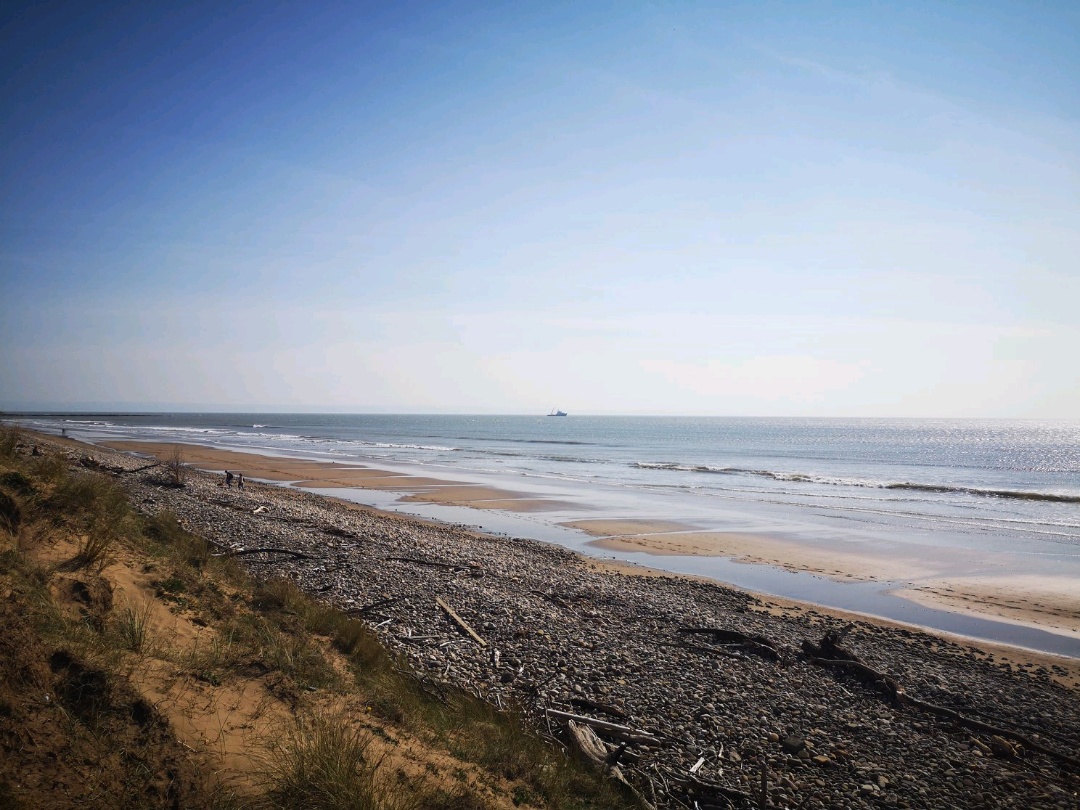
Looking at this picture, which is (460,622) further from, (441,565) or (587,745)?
(441,565)

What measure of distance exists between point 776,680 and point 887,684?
189cm

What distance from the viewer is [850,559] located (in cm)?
1991

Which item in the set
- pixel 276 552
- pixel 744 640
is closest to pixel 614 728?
pixel 744 640

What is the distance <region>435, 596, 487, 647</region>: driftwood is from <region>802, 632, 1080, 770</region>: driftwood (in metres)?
6.15

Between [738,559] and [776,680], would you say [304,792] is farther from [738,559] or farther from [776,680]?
[738,559]

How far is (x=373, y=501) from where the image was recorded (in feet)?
93.4

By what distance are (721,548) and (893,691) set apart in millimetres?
12464

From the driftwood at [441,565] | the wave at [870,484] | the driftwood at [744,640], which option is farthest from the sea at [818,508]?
the driftwood at [441,565]

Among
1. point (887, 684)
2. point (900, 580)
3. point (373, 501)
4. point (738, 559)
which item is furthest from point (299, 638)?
point (373, 501)

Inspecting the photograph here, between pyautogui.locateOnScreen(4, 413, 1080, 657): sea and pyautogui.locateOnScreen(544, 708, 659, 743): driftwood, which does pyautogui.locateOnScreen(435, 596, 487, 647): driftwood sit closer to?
pyautogui.locateOnScreen(544, 708, 659, 743): driftwood

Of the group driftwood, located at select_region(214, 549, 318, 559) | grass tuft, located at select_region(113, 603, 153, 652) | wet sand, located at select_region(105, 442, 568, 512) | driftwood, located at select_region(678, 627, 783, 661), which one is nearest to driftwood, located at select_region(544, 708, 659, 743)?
driftwood, located at select_region(678, 627, 783, 661)

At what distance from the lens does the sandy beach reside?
14875 millimetres

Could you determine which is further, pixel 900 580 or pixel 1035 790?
pixel 900 580

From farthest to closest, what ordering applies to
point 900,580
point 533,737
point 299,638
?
point 900,580
point 299,638
point 533,737
